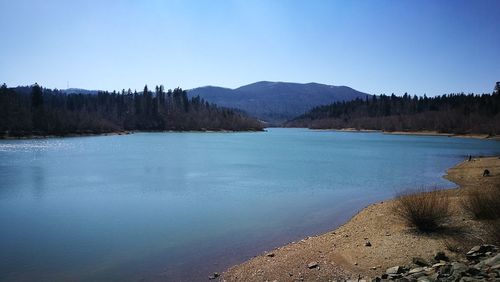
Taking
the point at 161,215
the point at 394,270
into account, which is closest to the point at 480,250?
the point at 394,270

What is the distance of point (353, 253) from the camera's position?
42.5 ft

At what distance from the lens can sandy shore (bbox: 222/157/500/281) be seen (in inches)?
454

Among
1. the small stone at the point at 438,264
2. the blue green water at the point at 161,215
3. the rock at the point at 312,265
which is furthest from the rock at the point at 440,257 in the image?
the blue green water at the point at 161,215

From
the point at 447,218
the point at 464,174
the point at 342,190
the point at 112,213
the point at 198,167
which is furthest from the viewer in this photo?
the point at 198,167

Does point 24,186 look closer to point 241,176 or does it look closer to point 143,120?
point 241,176

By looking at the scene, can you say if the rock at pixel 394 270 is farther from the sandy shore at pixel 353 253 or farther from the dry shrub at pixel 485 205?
the dry shrub at pixel 485 205

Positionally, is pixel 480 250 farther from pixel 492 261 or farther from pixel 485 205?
pixel 485 205

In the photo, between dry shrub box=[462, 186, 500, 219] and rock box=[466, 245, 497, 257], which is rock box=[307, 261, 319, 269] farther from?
dry shrub box=[462, 186, 500, 219]

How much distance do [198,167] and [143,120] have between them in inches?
6043

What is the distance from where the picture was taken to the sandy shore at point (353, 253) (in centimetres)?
1152

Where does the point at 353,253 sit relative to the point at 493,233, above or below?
below

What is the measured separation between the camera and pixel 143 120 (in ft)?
626

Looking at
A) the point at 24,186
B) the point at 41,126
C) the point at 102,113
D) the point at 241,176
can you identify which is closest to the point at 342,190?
the point at 241,176

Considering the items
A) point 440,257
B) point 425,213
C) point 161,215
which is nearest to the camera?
point 440,257
